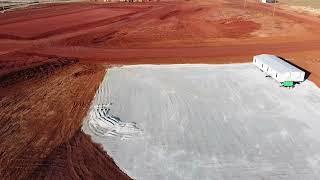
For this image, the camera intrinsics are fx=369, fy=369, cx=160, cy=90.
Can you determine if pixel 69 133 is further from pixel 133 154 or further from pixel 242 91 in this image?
pixel 242 91

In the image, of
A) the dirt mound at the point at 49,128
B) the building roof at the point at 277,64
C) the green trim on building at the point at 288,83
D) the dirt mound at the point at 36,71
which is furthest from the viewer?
the dirt mound at the point at 36,71

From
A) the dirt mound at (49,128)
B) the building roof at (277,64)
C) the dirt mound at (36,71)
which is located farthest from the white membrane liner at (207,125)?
the dirt mound at (36,71)

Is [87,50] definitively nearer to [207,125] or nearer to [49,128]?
[49,128]

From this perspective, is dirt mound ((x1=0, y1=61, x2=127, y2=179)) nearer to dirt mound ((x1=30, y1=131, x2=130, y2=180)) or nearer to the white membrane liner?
dirt mound ((x1=30, y1=131, x2=130, y2=180))

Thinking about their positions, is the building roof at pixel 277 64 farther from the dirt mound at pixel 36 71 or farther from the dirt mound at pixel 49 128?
the dirt mound at pixel 36 71

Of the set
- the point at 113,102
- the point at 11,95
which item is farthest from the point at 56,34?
the point at 113,102

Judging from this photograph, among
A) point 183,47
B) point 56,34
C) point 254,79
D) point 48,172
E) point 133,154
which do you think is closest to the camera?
point 48,172

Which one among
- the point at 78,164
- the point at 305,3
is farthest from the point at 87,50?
the point at 305,3
